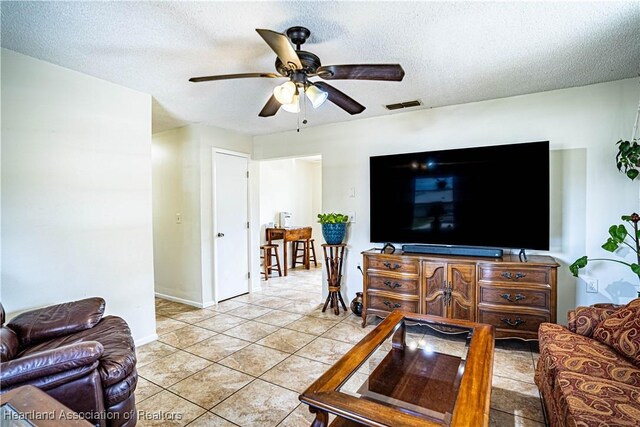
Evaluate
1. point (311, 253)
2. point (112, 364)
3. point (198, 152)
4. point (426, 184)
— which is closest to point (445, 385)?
point (112, 364)

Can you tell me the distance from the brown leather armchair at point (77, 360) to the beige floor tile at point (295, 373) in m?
0.94

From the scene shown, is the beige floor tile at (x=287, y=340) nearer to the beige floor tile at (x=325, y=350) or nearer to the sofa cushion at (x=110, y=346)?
the beige floor tile at (x=325, y=350)

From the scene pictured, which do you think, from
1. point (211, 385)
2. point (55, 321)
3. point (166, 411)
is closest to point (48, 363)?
point (55, 321)

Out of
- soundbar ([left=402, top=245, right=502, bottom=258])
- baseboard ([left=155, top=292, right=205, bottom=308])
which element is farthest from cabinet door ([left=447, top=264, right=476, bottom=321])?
baseboard ([left=155, top=292, right=205, bottom=308])

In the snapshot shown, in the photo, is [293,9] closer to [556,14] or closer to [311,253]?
[556,14]

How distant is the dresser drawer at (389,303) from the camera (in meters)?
3.14

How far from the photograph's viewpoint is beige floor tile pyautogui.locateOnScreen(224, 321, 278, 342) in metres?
3.18

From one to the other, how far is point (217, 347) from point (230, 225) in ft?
6.42

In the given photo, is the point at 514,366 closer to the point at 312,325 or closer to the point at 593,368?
the point at 593,368

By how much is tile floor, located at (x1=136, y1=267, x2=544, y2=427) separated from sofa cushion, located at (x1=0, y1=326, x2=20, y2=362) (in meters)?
0.80

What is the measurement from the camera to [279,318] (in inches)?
146

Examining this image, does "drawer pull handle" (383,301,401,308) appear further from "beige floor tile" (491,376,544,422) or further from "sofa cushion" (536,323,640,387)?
"sofa cushion" (536,323,640,387)

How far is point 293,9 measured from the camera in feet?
5.74

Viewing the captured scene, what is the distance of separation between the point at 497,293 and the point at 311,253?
15.7ft
